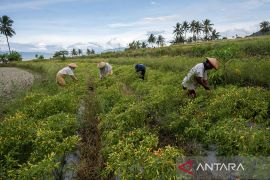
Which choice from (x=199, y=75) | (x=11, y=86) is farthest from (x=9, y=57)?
(x=199, y=75)

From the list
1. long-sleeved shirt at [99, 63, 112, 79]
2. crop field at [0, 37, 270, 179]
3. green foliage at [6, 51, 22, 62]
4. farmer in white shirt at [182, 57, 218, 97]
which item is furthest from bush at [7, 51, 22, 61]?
farmer in white shirt at [182, 57, 218, 97]

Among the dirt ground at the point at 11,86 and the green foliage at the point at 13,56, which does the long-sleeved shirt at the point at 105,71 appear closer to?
the dirt ground at the point at 11,86

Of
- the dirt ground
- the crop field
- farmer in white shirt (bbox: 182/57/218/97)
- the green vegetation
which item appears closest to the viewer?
the crop field

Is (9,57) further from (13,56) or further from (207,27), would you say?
(207,27)

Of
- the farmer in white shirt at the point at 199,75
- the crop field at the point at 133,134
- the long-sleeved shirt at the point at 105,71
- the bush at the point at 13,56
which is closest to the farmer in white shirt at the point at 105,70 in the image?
the long-sleeved shirt at the point at 105,71

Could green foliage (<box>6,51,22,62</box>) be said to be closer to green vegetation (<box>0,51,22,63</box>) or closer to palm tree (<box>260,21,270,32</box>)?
green vegetation (<box>0,51,22,63</box>)

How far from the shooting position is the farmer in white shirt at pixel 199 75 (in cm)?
664

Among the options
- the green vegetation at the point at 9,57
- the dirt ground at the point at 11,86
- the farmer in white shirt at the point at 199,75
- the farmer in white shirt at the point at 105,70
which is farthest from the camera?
the green vegetation at the point at 9,57

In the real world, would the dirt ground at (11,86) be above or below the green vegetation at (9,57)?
below

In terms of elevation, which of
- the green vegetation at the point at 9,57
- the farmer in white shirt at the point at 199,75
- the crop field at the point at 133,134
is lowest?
the crop field at the point at 133,134

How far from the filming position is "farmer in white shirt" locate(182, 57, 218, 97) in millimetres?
6637

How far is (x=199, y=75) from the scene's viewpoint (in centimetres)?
675

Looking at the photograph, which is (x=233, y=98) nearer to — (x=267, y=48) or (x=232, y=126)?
(x=232, y=126)

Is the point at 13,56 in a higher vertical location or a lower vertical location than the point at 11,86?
higher
